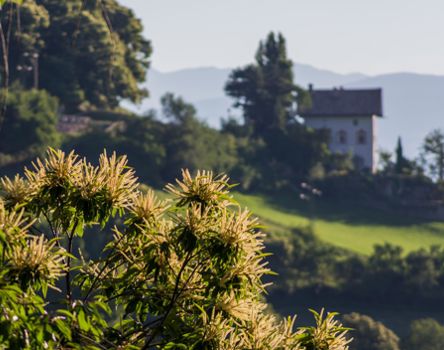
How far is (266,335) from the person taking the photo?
9.57 metres

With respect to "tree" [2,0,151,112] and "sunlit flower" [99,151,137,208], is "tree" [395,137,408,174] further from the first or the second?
"sunlit flower" [99,151,137,208]

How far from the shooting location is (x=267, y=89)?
12962cm

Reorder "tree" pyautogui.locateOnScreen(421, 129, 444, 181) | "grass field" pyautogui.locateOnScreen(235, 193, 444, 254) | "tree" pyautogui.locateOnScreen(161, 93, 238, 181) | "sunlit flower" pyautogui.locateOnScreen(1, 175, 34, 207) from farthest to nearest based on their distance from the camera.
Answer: "tree" pyautogui.locateOnScreen(421, 129, 444, 181) < "tree" pyautogui.locateOnScreen(161, 93, 238, 181) < "grass field" pyautogui.locateOnScreen(235, 193, 444, 254) < "sunlit flower" pyautogui.locateOnScreen(1, 175, 34, 207)

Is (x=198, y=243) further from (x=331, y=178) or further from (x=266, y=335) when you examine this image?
(x=331, y=178)

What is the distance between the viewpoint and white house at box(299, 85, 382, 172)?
5541 inches

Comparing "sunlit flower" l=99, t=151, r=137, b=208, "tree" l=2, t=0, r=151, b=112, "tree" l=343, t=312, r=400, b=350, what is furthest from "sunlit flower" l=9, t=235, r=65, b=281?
"tree" l=2, t=0, r=151, b=112

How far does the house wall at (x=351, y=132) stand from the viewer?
461 ft

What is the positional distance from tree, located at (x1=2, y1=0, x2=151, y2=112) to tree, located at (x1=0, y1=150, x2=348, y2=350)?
4182 inches

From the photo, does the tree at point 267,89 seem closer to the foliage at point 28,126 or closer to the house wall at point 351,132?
the house wall at point 351,132

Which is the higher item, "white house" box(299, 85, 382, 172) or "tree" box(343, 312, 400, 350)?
"white house" box(299, 85, 382, 172)

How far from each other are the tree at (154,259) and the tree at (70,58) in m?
106

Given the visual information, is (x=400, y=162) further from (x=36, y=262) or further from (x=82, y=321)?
(x=82, y=321)

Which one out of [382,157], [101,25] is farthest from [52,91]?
[382,157]

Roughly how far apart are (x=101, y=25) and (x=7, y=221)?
4315 inches
